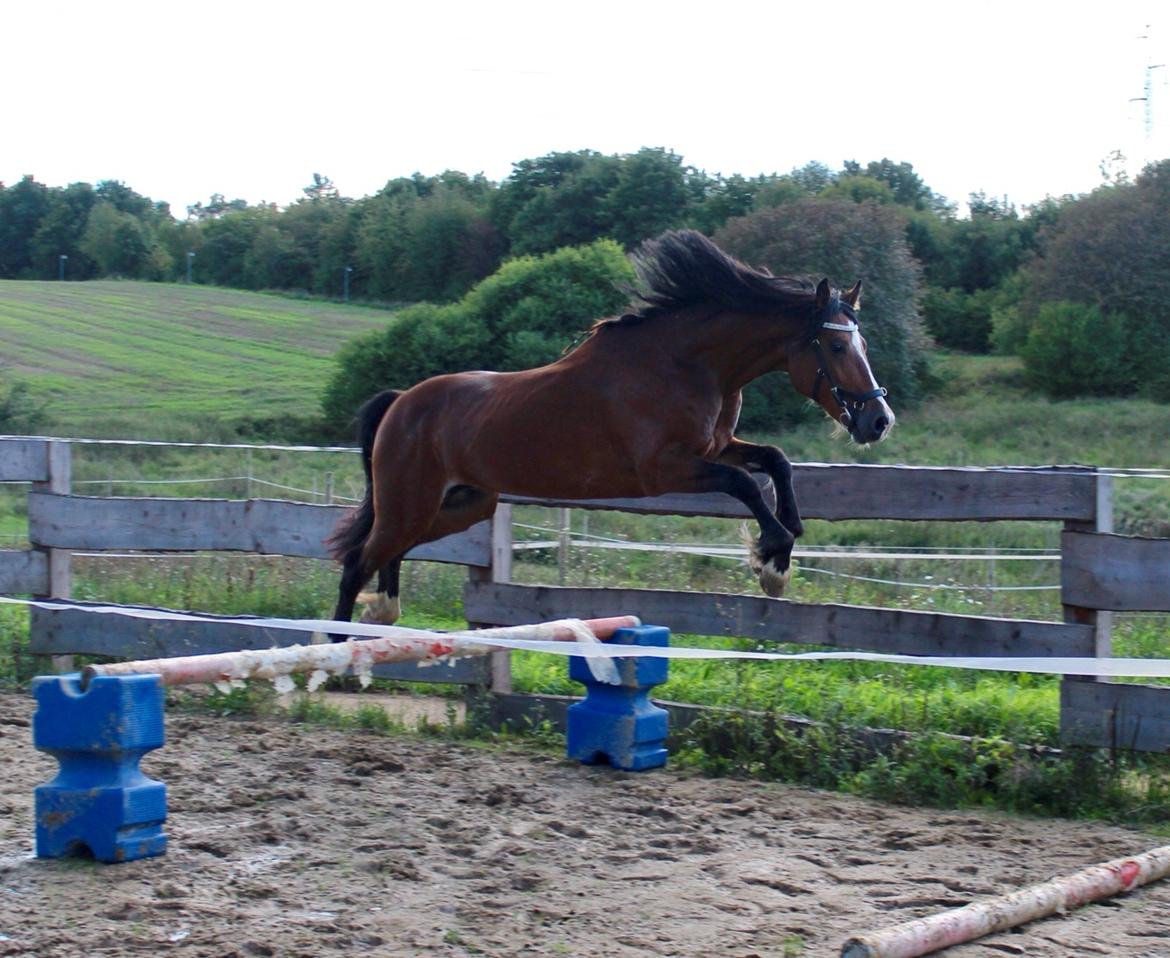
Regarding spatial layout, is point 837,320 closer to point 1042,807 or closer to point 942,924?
point 1042,807

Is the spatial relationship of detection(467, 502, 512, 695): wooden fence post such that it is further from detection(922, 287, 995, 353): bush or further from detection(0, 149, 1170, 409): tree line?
detection(922, 287, 995, 353): bush

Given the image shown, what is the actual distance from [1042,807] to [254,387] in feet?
117

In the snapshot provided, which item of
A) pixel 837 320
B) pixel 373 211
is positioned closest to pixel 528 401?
pixel 837 320

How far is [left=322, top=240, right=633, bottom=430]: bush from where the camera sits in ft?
112

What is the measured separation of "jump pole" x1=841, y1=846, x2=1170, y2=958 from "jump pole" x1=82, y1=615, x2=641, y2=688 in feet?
6.69

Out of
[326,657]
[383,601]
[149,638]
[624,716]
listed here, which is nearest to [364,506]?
[383,601]

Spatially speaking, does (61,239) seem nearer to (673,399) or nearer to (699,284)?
(699,284)

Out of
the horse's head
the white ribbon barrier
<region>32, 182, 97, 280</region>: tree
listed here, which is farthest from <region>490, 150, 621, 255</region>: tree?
the white ribbon barrier

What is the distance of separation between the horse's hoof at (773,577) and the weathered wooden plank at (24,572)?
4.41m

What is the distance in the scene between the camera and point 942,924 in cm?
288

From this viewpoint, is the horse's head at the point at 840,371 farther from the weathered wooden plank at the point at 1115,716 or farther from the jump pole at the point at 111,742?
the jump pole at the point at 111,742

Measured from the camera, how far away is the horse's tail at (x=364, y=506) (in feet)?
21.2

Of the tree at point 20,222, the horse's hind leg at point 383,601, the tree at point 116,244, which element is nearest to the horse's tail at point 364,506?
the horse's hind leg at point 383,601

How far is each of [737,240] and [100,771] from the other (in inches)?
1127
